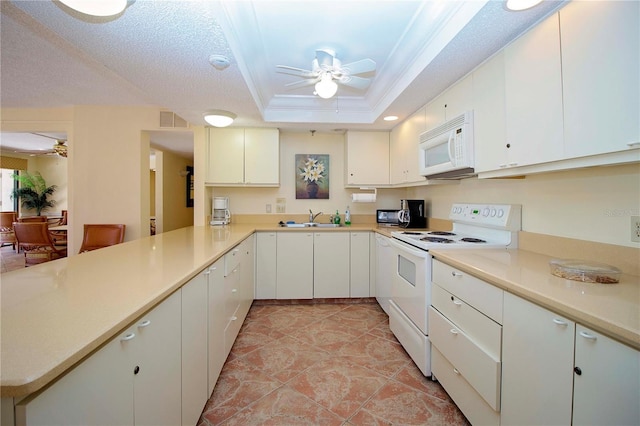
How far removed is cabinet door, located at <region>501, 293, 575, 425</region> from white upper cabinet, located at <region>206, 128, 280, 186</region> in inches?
111

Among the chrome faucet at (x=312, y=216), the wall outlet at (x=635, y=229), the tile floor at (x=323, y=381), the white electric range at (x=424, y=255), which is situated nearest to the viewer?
the wall outlet at (x=635, y=229)

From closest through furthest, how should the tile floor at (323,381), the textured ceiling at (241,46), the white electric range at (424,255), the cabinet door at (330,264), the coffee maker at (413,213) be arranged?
the textured ceiling at (241,46)
the tile floor at (323,381)
the white electric range at (424,255)
the coffee maker at (413,213)
the cabinet door at (330,264)

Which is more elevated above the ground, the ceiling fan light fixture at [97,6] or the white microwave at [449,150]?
the ceiling fan light fixture at [97,6]

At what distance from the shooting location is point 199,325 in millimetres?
1403

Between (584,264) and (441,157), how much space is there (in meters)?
1.21

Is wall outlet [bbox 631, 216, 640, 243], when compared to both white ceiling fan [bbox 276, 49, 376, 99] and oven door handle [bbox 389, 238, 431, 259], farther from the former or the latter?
white ceiling fan [bbox 276, 49, 376, 99]

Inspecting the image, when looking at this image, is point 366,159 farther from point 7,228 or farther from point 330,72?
point 7,228

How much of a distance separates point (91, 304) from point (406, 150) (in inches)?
114

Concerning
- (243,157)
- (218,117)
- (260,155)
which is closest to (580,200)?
(218,117)

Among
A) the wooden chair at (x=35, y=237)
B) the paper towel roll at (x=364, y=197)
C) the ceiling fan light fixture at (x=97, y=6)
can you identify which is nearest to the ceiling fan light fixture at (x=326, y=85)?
the ceiling fan light fixture at (x=97, y=6)

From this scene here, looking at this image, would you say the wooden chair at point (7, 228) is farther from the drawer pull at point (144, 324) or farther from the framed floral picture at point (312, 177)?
the drawer pull at point (144, 324)

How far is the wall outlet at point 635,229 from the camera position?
1.19 m

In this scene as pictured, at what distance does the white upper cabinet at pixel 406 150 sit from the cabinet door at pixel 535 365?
1710 millimetres

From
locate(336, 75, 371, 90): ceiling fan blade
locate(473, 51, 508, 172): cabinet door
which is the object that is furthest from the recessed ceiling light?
locate(336, 75, 371, 90): ceiling fan blade
